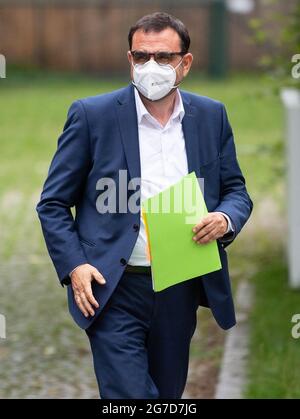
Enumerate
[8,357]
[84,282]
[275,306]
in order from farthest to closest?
1. [275,306]
2. [8,357]
3. [84,282]

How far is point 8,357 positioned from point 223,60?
831 inches

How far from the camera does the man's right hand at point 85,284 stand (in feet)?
14.6

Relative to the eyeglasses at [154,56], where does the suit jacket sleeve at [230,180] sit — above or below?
below

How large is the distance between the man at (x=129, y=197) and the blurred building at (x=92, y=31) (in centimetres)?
2424

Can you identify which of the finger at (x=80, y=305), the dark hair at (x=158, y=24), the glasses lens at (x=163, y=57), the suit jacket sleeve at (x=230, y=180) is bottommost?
the finger at (x=80, y=305)

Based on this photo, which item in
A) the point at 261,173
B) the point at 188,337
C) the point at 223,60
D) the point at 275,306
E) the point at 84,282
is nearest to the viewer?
the point at 84,282

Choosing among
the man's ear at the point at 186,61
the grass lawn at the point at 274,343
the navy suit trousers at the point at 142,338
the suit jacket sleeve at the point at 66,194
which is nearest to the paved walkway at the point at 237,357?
the grass lawn at the point at 274,343

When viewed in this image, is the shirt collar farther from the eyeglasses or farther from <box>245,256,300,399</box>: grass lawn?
<box>245,256,300,399</box>: grass lawn

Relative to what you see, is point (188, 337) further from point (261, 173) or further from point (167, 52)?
point (261, 173)

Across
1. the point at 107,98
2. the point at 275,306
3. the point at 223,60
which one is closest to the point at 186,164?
the point at 107,98

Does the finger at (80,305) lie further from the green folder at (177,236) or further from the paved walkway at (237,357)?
the paved walkway at (237,357)

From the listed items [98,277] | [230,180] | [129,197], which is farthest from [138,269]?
[230,180]
